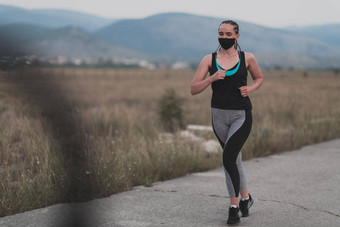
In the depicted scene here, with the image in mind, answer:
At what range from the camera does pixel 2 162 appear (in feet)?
18.9

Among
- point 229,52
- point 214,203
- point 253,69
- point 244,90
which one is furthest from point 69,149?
point 214,203

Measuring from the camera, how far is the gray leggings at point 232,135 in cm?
412

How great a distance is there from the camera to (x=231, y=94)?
4.09 m

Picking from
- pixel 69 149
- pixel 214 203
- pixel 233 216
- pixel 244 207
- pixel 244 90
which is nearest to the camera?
pixel 69 149

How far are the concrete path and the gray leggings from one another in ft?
1.32

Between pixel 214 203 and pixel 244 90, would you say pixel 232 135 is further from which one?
pixel 214 203

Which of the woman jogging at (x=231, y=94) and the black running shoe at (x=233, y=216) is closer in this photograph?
the woman jogging at (x=231, y=94)

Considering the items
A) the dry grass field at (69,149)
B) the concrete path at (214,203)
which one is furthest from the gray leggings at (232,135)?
the dry grass field at (69,149)

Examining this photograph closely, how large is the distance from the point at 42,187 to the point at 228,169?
198cm

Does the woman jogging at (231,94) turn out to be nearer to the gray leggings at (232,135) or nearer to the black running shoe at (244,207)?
the gray leggings at (232,135)

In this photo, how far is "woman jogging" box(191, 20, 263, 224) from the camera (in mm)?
4059

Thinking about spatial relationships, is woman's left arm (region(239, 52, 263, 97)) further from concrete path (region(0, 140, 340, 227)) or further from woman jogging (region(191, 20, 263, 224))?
concrete path (region(0, 140, 340, 227))

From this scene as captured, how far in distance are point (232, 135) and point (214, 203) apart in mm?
1152

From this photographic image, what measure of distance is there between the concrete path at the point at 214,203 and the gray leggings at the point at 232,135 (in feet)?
1.32
